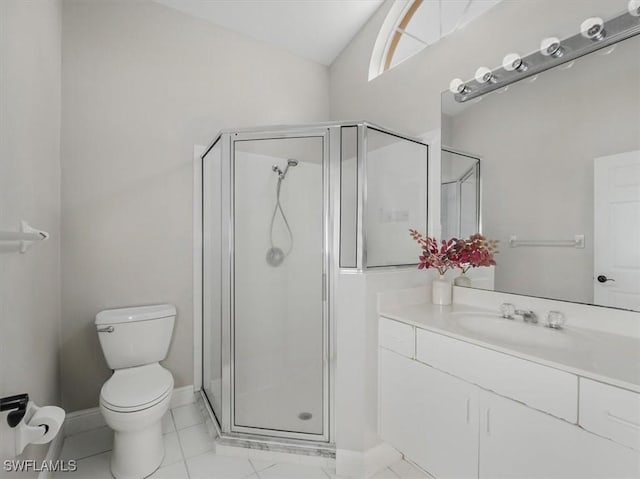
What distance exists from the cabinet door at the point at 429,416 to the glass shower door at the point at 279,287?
38 cm

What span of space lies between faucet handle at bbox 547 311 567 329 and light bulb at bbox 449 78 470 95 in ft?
4.23

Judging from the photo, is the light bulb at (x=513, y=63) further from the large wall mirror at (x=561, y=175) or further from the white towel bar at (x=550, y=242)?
the white towel bar at (x=550, y=242)

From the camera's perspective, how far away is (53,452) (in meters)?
→ 1.57

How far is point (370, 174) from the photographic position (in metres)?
1.72

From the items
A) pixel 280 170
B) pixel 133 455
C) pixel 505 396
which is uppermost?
pixel 280 170

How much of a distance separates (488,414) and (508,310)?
0.57 meters

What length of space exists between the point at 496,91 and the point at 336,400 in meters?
1.90

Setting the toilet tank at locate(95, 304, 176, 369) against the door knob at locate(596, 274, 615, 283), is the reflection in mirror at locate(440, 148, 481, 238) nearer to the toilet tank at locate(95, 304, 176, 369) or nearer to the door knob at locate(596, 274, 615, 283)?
the door knob at locate(596, 274, 615, 283)

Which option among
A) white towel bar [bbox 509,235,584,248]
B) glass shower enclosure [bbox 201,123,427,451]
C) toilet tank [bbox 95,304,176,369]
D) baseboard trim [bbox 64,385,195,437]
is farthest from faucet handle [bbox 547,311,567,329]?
baseboard trim [bbox 64,385,195,437]

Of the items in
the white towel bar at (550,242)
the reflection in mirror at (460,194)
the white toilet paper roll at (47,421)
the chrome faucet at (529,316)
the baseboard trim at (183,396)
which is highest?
the reflection in mirror at (460,194)

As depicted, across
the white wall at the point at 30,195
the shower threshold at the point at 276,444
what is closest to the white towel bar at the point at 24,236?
the white wall at the point at 30,195

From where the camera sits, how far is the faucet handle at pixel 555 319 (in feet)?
4.39

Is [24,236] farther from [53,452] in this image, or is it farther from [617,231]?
[617,231]

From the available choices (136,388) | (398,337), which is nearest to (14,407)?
(136,388)
